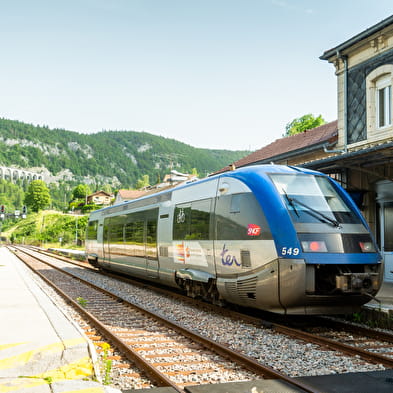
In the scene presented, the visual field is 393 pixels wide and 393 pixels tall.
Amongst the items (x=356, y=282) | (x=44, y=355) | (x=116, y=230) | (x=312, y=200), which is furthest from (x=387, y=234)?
(x=44, y=355)

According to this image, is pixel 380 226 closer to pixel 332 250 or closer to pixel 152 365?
pixel 332 250

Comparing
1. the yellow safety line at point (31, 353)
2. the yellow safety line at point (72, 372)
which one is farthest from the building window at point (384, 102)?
the yellow safety line at point (72, 372)

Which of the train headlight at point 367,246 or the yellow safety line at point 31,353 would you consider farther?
the train headlight at point 367,246

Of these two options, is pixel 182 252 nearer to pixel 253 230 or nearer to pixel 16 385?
pixel 253 230

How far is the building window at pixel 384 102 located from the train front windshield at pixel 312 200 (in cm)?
678

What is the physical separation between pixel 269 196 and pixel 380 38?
9050 millimetres

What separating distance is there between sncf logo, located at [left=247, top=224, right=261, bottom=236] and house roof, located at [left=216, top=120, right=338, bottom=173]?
10042mm

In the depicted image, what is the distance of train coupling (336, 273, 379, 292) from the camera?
808cm

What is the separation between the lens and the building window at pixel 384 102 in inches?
594

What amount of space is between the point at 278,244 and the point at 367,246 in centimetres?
170

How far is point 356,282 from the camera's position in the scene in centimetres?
816

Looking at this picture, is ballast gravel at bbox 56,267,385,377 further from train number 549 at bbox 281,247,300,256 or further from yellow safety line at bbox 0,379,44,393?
yellow safety line at bbox 0,379,44,393

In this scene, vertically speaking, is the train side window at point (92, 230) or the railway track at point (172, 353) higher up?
the train side window at point (92, 230)

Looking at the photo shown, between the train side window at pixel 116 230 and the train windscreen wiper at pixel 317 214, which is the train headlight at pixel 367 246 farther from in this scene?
the train side window at pixel 116 230
